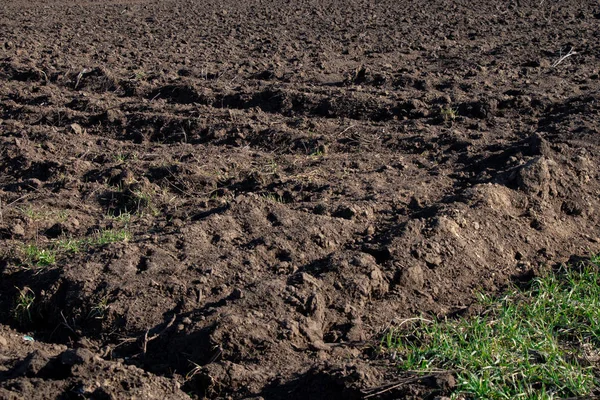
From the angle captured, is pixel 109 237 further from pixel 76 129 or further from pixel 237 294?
pixel 76 129

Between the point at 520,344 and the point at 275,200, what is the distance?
2.28 m

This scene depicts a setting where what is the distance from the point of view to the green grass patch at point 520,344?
10.2ft

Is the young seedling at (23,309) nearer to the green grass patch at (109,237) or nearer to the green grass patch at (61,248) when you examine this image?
the green grass patch at (61,248)

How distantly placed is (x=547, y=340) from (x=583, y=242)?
1543 mm

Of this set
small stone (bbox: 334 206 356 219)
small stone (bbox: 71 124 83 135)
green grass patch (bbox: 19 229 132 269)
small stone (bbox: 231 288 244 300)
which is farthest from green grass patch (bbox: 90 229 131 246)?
small stone (bbox: 71 124 83 135)

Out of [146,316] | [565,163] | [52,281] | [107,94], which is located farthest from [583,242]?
[107,94]

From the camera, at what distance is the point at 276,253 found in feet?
14.6

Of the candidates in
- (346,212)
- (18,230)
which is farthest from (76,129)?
(346,212)

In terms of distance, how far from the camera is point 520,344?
338 centimetres

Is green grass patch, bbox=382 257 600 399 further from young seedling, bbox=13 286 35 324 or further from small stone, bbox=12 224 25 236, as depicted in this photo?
small stone, bbox=12 224 25 236

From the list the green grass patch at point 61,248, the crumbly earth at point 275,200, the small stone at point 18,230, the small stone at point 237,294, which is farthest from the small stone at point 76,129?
the small stone at point 237,294

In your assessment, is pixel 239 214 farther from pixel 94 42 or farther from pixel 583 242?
pixel 94 42

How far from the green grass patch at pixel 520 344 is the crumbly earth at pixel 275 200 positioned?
0.17 metres

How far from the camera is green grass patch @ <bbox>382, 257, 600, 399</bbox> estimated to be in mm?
3105
